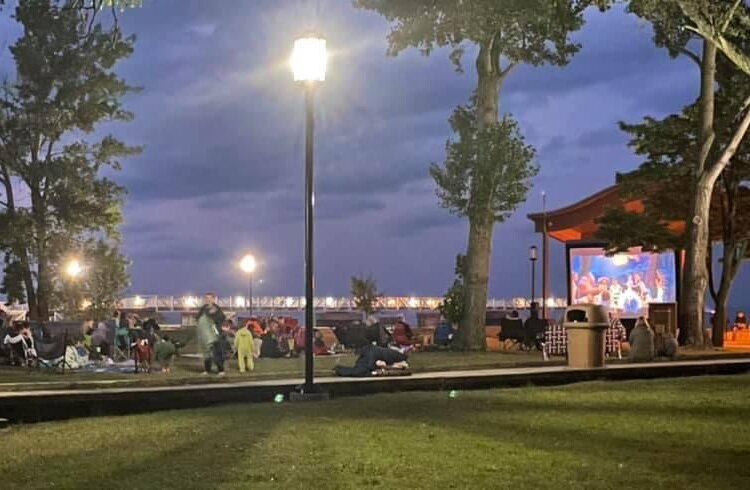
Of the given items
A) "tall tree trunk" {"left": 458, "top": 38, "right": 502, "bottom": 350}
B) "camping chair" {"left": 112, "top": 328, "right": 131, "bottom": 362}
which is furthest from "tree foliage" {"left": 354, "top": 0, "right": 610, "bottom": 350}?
"camping chair" {"left": 112, "top": 328, "right": 131, "bottom": 362}

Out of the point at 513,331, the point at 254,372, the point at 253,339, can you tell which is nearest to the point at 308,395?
the point at 254,372

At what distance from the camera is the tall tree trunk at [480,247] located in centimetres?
2658

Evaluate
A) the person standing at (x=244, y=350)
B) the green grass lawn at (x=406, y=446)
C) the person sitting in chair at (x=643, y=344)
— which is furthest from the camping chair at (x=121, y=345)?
the person sitting in chair at (x=643, y=344)

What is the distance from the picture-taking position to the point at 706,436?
9234mm

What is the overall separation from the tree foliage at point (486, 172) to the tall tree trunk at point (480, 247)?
0.22 metres

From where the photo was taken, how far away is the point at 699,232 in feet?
89.5

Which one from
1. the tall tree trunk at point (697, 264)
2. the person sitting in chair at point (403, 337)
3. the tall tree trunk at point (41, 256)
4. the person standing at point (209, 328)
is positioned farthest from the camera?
the tall tree trunk at point (41, 256)

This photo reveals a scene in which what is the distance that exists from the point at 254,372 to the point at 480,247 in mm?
9062

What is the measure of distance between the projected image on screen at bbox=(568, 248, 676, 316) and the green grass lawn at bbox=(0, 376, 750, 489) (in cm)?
2329

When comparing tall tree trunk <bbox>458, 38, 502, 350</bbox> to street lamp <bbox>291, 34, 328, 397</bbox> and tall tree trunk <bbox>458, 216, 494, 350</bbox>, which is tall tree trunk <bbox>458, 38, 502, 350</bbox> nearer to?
tall tree trunk <bbox>458, 216, 494, 350</bbox>

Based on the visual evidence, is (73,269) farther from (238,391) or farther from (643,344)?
(238,391)

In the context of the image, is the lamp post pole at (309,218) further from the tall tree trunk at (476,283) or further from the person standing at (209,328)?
the tall tree trunk at (476,283)

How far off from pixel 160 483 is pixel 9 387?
431 inches

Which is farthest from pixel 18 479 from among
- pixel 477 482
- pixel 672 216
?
pixel 672 216
